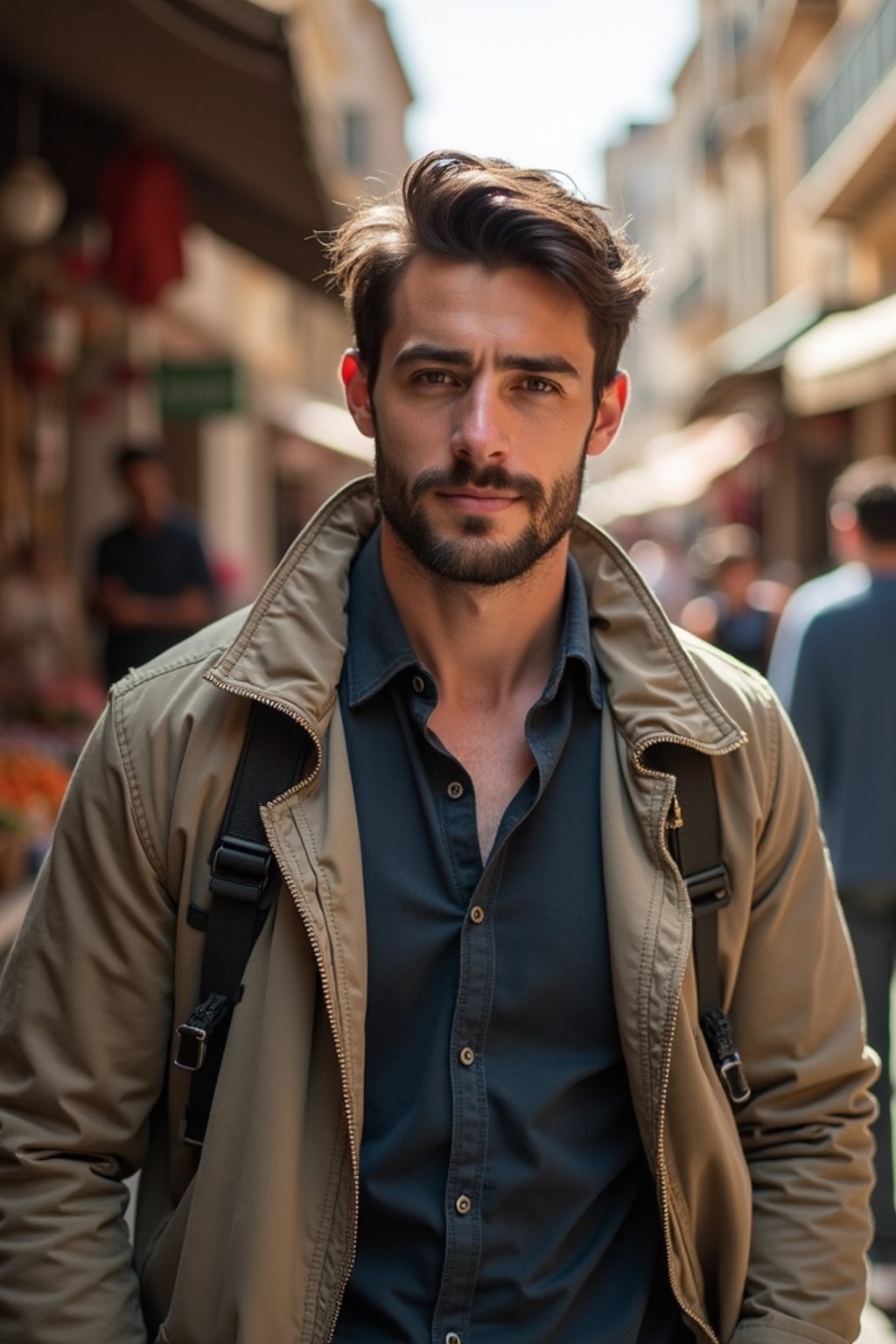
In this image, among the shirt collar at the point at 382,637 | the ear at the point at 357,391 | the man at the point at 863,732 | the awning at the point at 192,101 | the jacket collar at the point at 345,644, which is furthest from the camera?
the awning at the point at 192,101

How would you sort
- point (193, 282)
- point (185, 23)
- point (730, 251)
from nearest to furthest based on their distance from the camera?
point (185, 23), point (193, 282), point (730, 251)

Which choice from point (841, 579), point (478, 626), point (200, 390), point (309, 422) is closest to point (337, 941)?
point (478, 626)

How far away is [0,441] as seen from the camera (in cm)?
988

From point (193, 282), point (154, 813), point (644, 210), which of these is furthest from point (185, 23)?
point (644, 210)

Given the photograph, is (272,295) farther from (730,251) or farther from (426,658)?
(426,658)

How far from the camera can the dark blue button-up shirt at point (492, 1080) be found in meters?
2.08

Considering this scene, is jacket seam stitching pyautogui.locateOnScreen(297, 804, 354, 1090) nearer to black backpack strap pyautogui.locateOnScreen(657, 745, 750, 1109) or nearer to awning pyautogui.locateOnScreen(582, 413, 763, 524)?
black backpack strap pyautogui.locateOnScreen(657, 745, 750, 1109)

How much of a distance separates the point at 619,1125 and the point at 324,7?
29156 millimetres

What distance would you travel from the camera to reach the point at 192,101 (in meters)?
7.45

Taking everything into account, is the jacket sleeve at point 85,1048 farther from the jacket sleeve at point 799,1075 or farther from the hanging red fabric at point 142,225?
the hanging red fabric at point 142,225

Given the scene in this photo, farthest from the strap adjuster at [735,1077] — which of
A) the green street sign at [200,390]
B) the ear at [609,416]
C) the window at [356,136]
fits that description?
the window at [356,136]

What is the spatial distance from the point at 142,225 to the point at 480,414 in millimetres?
6028

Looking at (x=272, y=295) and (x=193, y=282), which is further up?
(x=272, y=295)

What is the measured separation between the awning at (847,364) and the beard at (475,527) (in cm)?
976
